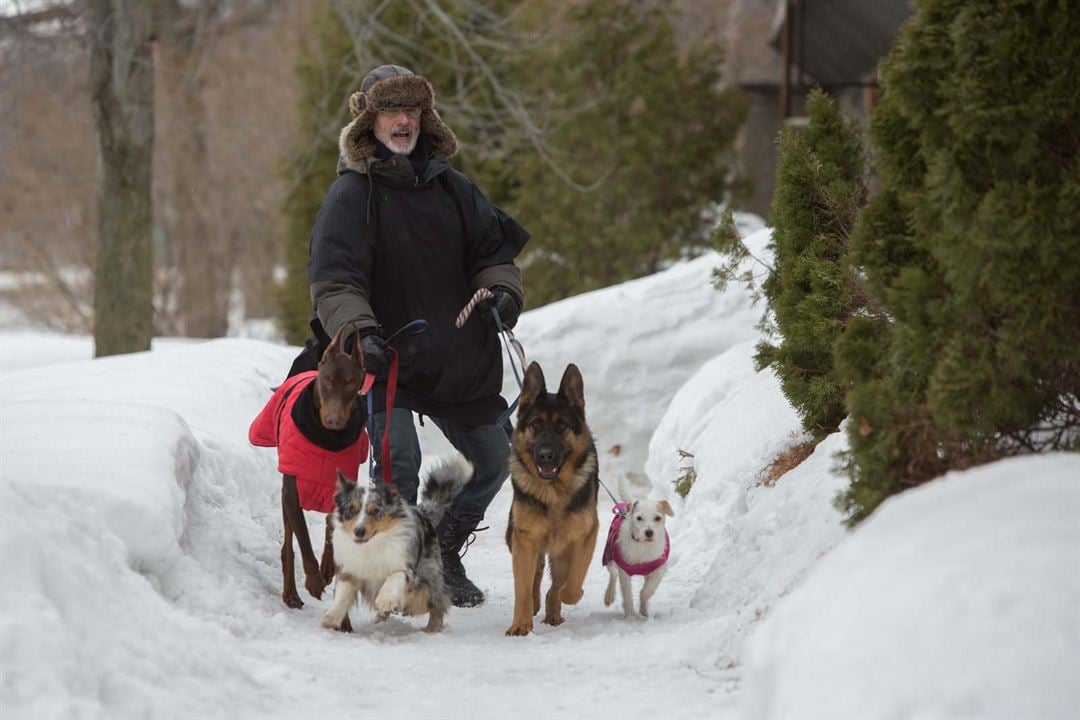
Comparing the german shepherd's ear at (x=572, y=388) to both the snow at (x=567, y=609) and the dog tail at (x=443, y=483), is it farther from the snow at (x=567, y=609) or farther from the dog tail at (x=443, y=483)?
the snow at (x=567, y=609)

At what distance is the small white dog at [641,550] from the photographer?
20.8ft

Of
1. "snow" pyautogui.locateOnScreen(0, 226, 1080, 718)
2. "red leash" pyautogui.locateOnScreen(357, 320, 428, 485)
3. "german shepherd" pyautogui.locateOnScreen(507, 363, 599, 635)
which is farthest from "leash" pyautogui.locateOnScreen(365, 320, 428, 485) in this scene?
"snow" pyautogui.locateOnScreen(0, 226, 1080, 718)

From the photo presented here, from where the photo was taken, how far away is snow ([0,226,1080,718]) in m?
3.28

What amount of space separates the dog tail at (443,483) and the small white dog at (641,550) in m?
0.87

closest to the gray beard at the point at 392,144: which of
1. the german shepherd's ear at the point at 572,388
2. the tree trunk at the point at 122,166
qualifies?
the german shepherd's ear at the point at 572,388

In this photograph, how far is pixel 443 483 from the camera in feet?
21.7

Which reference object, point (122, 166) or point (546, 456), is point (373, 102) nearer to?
point (546, 456)

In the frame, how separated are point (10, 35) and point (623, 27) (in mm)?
8250

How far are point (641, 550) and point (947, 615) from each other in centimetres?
317

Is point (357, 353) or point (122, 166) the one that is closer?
point (357, 353)

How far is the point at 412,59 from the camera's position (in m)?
19.6

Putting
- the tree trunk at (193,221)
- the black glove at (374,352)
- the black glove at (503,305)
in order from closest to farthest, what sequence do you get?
the black glove at (374,352) → the black glove at (503,305) → the tree trunk at (193,221)

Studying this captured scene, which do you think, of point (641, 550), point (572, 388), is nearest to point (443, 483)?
point (572, 388)

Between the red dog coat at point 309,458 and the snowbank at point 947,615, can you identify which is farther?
the red dog coat at point 309,458
